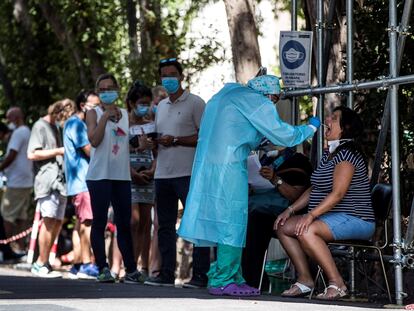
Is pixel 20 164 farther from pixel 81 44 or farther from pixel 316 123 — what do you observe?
pixel 316 123

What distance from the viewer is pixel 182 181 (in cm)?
1357

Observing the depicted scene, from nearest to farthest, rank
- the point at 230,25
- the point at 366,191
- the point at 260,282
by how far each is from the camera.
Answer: the point at 366,191, the point at 260,282, the point at 230,25

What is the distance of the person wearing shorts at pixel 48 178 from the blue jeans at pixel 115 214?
1.79 m

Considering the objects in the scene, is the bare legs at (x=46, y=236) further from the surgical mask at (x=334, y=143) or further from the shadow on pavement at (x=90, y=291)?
the surgical mask at (x=334, y=143)

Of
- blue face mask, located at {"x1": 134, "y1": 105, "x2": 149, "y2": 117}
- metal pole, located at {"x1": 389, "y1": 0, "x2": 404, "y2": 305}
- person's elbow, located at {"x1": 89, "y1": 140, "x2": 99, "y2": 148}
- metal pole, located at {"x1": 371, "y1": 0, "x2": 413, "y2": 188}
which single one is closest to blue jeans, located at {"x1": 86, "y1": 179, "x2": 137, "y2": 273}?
person's elbow, located at {"x1": 89, "y1": 140, "x2": 99, "y2": 148}

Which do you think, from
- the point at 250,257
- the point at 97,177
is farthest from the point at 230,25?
the point at 250,257

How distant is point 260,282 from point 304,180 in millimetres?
998

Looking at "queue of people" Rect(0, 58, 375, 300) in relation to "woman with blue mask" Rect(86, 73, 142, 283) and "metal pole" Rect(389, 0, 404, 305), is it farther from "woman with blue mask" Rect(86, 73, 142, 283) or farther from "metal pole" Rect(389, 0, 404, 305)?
"metal pole" Rect(389, 0, 404, 305)

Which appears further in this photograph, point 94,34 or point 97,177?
point 94,34

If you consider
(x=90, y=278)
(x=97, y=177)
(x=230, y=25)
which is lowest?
(x=90, y=278)

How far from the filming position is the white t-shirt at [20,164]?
62.7ft

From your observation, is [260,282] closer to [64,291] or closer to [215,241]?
[215,241]

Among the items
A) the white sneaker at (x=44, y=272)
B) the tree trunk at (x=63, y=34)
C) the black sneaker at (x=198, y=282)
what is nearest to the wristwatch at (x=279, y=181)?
the black sneaker at (x=198, y=282)

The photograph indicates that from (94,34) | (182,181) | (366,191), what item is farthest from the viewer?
(94,34)
